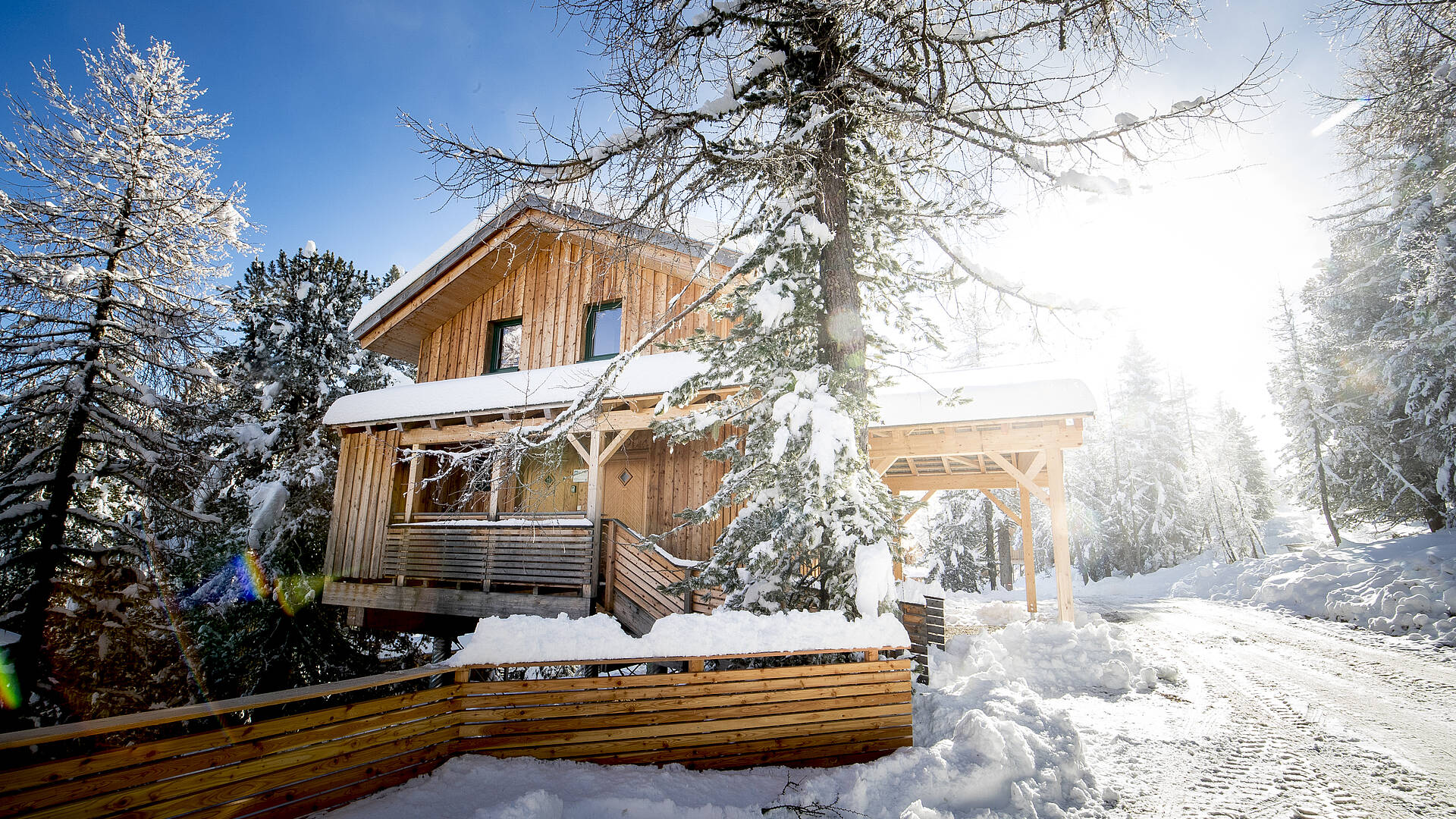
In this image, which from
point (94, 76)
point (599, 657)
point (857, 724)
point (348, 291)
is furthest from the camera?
point (348, 291)

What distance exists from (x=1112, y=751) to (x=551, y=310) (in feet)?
37.0

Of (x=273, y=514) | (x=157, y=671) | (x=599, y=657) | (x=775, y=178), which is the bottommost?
(x=157, y=671)

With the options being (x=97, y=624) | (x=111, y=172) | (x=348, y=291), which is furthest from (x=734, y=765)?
(x=348, y=291)

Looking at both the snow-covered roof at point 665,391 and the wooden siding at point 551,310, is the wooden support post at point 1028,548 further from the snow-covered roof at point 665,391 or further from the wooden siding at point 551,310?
the wooden siding at point 551,310

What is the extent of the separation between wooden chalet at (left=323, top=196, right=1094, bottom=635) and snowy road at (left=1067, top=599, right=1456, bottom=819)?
2168mm

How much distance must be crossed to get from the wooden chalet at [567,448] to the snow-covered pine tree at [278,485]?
1.86 meters

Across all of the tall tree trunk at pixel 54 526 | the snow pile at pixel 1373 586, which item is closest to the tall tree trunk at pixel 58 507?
the tall tree trunk at pixel 54 526

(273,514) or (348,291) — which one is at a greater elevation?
(348,291)

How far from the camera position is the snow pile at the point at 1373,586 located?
8.68 metres

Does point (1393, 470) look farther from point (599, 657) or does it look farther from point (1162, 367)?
point (599, 657)

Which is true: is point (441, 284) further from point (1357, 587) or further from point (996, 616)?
point (1357, 587)

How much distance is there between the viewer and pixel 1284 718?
517 centimetres

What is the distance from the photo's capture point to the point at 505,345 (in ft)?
42.1

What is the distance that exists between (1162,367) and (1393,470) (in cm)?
1282
